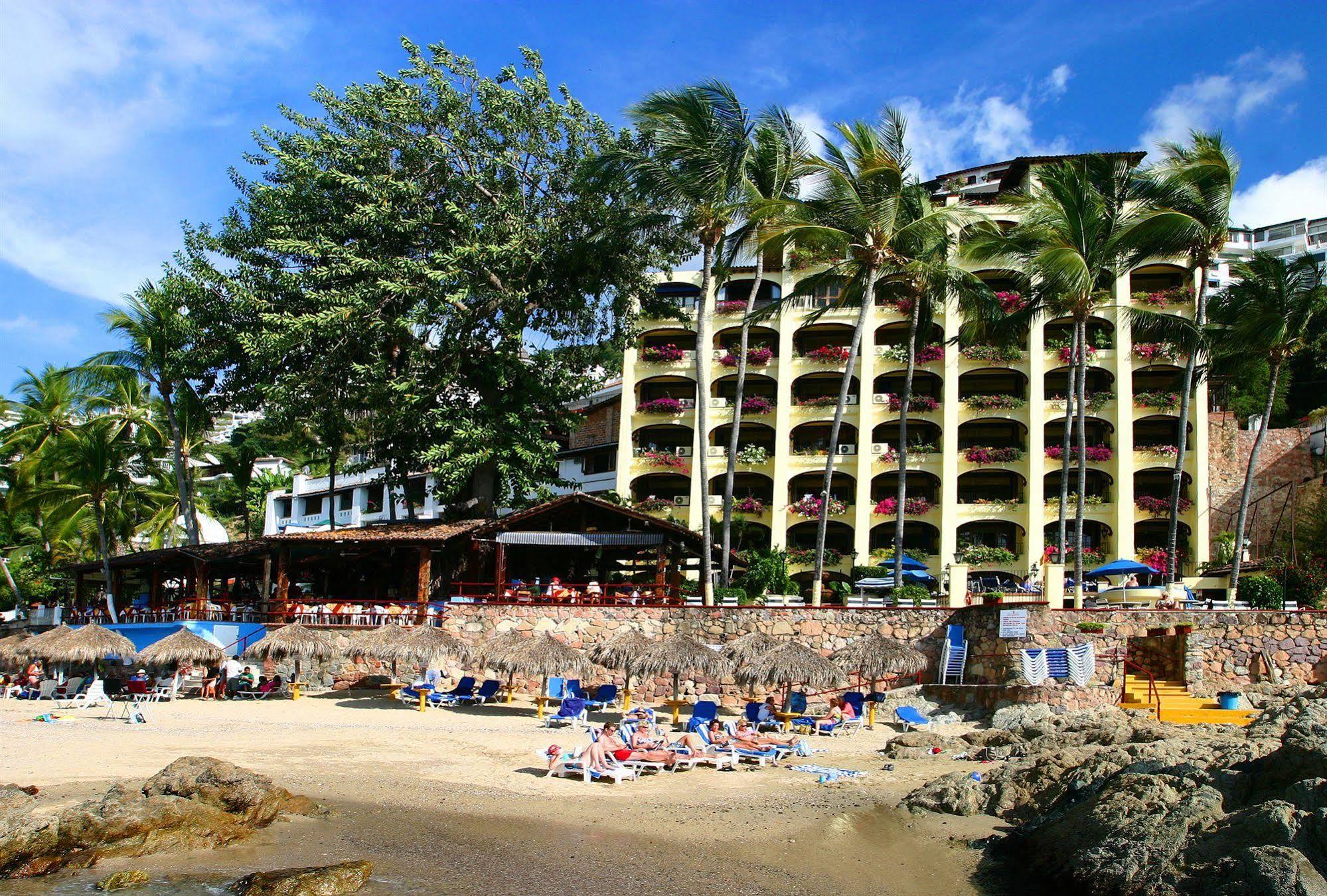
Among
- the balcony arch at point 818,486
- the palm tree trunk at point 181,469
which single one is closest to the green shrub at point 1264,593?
the balcony arch at point 818,486

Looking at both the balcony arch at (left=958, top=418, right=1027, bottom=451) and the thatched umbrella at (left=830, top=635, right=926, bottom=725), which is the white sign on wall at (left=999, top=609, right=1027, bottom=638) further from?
the balcony arch at (left=958, top=418, right=1027, bottom=451)

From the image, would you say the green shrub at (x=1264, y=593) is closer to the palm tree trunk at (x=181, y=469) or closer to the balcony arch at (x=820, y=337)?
the balcony arch at (x=820, y=337)


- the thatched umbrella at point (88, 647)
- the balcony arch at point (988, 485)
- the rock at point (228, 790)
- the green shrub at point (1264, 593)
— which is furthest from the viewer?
the balcony arch at point (988, 485)

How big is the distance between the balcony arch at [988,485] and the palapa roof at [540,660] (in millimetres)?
24572

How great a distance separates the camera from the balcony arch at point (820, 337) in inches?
1809

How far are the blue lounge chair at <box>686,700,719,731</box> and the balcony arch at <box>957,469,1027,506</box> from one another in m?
25.3

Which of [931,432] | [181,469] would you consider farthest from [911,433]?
[181,469]

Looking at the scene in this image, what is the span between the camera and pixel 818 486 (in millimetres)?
45281

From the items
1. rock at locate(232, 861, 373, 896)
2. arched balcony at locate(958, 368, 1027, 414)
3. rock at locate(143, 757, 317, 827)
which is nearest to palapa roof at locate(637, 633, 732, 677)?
rock at locate(143, 757, 317, 827)

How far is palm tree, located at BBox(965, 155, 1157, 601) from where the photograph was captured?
28.7 m

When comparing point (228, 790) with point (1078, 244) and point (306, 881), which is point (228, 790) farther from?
point (1078, 244)

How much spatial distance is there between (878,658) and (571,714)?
6.82 m

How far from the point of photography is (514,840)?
44.2 feet

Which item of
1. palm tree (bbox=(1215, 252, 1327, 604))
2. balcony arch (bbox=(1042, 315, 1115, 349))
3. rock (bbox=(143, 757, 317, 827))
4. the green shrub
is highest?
balcony arch (bbox=(1042, 315, 1115, 349))
